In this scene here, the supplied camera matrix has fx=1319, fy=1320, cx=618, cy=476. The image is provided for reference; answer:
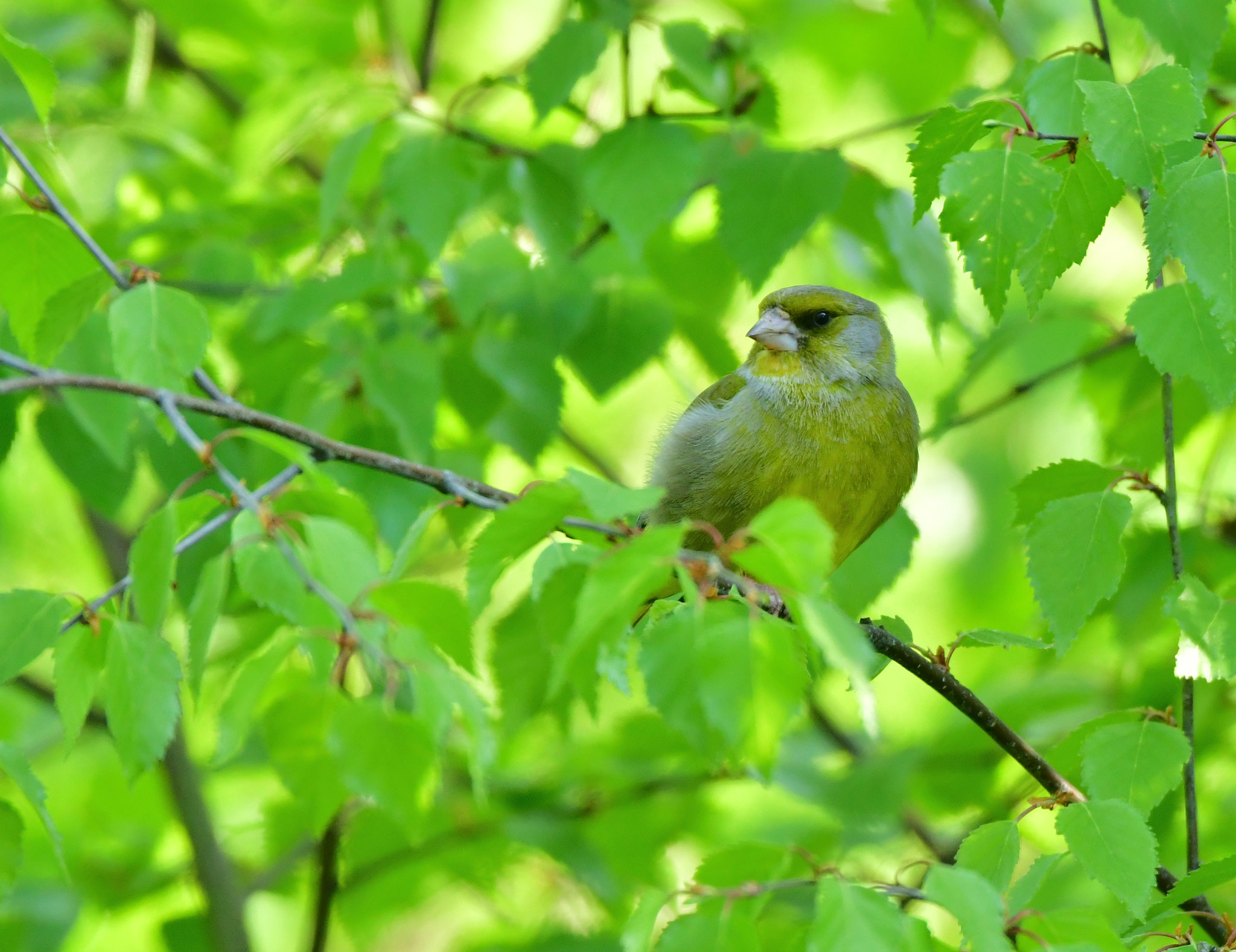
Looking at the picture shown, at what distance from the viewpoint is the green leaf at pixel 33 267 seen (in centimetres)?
252

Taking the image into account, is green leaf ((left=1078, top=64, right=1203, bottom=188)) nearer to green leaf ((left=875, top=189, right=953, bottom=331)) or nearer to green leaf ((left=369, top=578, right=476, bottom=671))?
green leaf ((left=369, top=578, right=476, bottom=671))

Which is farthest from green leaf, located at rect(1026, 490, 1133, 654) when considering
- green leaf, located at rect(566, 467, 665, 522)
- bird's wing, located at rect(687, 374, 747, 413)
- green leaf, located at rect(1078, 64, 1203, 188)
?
bird's wing, located at rect(687, 374, 747, 413)

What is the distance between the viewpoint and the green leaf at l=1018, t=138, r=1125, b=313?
6.93ft

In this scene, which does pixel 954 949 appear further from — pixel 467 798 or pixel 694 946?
pixel 467 798

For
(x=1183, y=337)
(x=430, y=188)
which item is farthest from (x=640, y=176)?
(x=1183, y=337)

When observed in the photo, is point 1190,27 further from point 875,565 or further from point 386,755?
point 386,755

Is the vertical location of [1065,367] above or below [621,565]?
below

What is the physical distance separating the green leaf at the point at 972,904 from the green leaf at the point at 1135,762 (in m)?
0.67

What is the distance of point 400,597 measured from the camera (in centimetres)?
172

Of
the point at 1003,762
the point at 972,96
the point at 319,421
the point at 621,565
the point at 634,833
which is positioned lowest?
the point at 634,833

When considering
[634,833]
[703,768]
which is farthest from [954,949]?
[634,833]

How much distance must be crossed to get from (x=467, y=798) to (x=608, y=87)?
2.35m

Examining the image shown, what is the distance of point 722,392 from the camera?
4008 mm

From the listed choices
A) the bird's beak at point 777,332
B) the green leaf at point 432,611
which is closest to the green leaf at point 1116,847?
the green leaf at point 432,611
